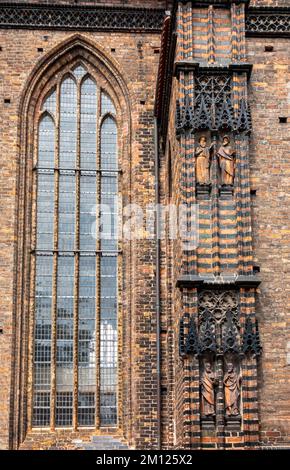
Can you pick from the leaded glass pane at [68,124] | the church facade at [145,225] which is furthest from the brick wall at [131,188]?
the leaded glass pane at [68,124]

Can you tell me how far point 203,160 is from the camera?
13.7 meters

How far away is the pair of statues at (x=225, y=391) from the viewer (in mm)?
12672

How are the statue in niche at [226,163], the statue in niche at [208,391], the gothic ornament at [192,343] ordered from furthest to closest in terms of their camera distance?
the statue in niche at [226,163]
the gothic ornament at [192,343]
the statue in niche at [208,391]

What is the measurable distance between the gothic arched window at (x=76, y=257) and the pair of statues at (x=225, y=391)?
13.7ft

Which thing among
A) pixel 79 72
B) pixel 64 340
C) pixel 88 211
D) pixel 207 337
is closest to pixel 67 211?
pixel 88 211

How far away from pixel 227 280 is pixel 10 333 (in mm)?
5090

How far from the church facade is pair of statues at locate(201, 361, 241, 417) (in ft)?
0.07

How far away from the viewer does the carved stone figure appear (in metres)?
12.7

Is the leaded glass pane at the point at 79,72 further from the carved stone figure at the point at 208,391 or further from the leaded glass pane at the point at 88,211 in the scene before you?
the carved stone figure at the point at 208,391

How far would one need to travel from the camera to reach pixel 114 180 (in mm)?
17812

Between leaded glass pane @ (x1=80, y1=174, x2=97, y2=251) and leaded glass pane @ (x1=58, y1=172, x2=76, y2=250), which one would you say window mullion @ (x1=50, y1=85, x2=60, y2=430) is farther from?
leaded glass pane @ (x1=80, y1=174, x2=97, y2=251)

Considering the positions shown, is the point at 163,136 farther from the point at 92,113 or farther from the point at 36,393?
the point at 36,393

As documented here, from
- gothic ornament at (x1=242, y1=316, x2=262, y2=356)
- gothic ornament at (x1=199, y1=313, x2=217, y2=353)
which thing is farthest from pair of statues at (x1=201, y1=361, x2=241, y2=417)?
gothic ornament at (x1=242, y1=316, x2=262, y2=356)
